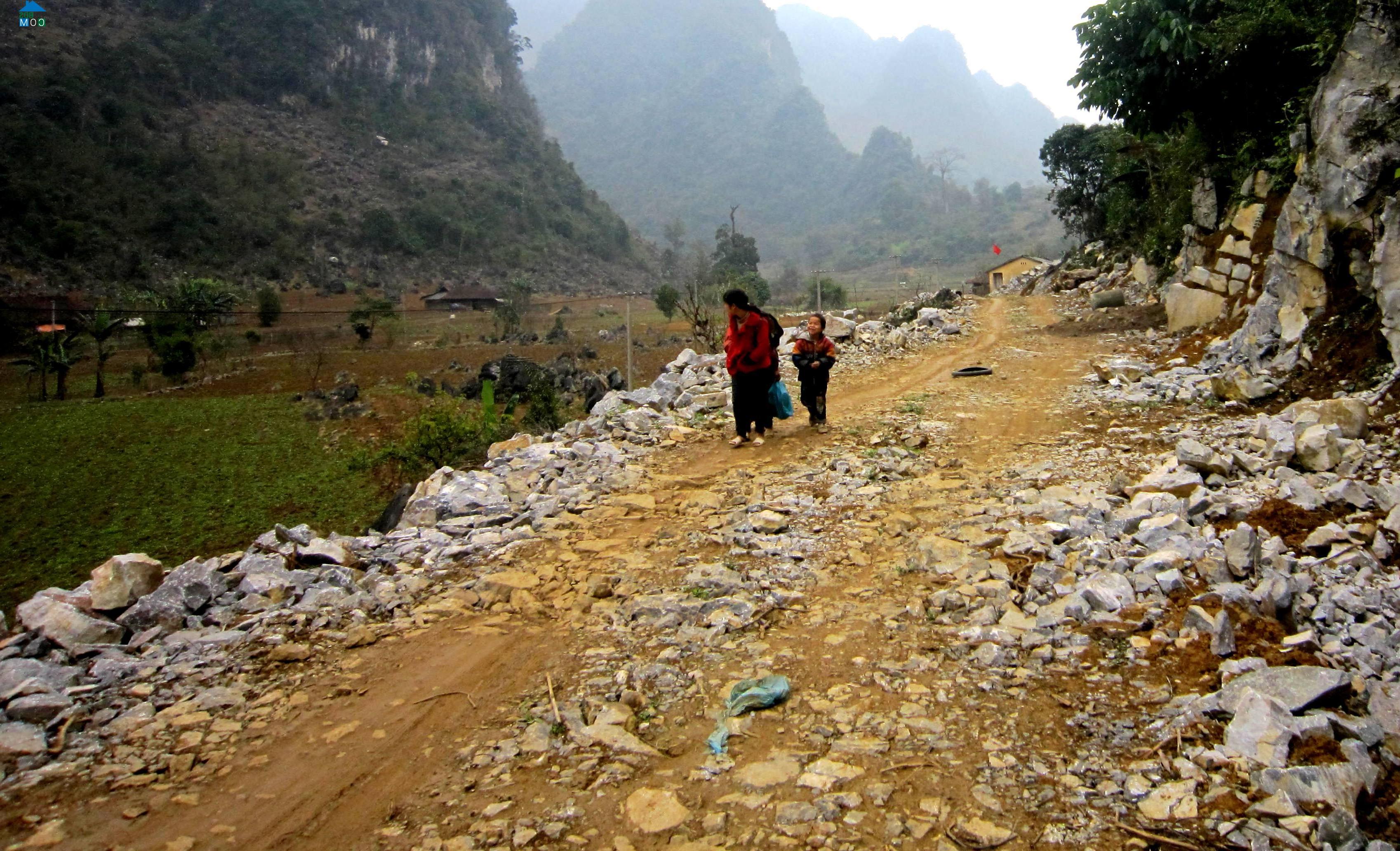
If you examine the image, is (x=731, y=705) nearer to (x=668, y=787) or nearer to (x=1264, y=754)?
(x=668, y=787)

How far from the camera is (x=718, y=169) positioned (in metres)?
154

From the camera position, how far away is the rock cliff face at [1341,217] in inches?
258

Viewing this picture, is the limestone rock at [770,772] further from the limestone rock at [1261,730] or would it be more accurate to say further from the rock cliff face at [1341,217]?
the rock cliff face at [1341,217]

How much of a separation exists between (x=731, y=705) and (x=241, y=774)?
6.13 feet

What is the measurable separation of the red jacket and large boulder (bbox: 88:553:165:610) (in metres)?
4.58

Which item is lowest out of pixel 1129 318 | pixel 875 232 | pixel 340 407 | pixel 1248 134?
pixel 340 407

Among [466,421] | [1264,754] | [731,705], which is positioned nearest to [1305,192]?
[1264,754]

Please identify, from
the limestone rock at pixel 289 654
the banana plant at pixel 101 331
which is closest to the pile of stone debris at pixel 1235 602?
the limestone rock at pixel 289 654

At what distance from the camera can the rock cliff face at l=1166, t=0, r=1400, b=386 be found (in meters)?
6.56

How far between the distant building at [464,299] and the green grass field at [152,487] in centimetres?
3045

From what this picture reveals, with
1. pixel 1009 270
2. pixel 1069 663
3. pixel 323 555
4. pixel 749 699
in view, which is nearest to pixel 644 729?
pixel 749 699

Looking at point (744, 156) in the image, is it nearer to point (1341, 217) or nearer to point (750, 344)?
point (1341, 217)

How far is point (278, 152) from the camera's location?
66.7 m

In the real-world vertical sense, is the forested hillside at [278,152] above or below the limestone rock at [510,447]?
above
